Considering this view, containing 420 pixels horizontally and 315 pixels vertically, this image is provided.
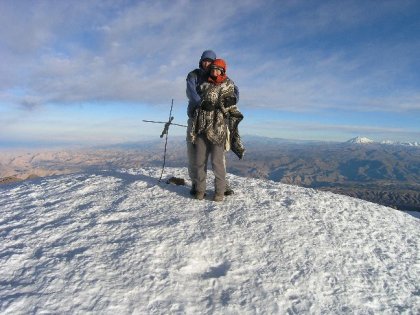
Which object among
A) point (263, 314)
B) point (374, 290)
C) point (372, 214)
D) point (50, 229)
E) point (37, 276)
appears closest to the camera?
point (263, 314)

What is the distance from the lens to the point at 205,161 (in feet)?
27.0

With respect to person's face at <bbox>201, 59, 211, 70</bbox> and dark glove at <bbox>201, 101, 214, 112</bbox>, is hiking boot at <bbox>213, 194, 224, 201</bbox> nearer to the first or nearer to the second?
dark glove at <bbox>201, 101, 214, 112</bbox>

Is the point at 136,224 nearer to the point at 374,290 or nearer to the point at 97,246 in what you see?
the point at 97,246

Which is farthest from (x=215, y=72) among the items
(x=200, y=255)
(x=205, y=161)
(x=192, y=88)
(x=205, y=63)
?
(x=200, y=255)

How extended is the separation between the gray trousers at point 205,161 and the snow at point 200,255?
1.59ft

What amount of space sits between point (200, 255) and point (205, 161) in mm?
3123

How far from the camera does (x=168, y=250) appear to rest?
5.60 metres

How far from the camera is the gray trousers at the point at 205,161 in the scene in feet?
26.2

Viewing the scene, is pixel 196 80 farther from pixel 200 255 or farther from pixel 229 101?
pixel 200 255

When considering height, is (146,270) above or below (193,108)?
below

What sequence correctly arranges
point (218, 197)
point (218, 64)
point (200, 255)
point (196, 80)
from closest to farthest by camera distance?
point (200, 255) → point (218, 64) → point (196, 80) → point (218, 197)

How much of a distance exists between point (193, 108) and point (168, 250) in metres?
3.67

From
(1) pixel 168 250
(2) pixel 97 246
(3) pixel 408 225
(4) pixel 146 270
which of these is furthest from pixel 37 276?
(3) pixel 408 225

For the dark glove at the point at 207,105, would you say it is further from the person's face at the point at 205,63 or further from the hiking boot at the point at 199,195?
the hiking boot at the point at 199,195
